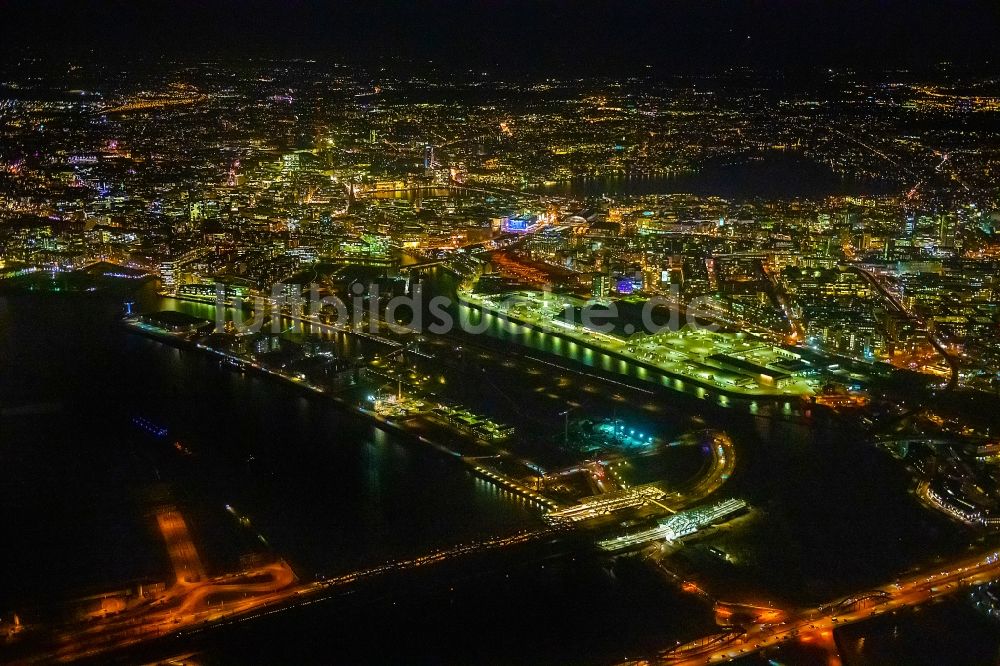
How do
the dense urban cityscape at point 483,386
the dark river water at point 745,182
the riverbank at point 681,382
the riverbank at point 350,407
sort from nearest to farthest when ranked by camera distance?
1. the dense urban cityscape at point 483,386
2. the riverbank at point 350,407
3. the riverbank at point 681,382
4. the dark river water at point 745,182

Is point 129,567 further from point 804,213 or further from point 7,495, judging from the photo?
point 804,213

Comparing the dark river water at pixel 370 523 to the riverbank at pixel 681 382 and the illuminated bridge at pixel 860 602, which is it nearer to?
the illuminated bridge at pixel 860 602

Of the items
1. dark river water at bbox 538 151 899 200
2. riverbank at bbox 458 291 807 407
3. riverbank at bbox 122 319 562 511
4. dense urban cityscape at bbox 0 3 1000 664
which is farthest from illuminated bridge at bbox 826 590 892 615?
dark river water at bbox 538 151 899 200

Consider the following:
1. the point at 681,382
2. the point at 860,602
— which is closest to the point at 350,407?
the point at 681,382

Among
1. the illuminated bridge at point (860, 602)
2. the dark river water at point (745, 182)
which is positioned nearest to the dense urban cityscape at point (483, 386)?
the illuminated bridge at point (860, 602)

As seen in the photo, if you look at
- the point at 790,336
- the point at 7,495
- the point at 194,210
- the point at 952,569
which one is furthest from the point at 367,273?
the point at 952,569

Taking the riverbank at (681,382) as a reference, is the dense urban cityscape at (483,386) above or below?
above

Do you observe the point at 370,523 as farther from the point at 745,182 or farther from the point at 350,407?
the point at 745,182
